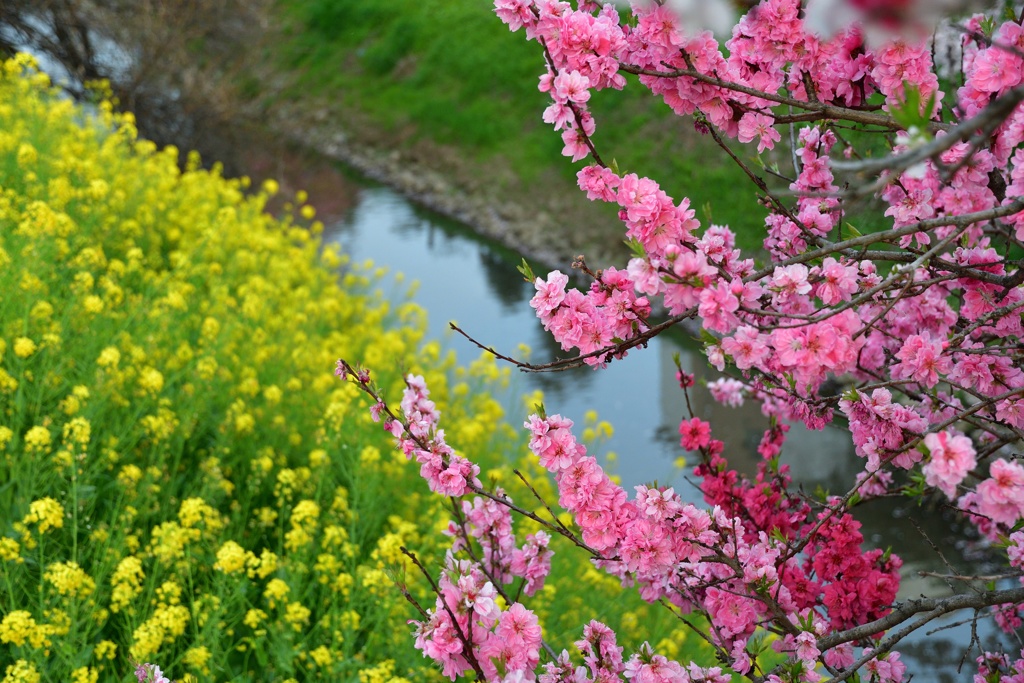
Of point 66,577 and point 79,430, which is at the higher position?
point 79,430

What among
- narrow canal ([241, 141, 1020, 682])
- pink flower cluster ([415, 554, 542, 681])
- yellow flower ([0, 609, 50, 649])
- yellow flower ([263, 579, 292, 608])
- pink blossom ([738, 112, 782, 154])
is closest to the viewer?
pink flower cluster ([415, 554, 542, 681])

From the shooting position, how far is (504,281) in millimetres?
11133

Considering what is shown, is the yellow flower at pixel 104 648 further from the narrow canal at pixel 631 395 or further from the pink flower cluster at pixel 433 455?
the narrow canal at pixel 631 395

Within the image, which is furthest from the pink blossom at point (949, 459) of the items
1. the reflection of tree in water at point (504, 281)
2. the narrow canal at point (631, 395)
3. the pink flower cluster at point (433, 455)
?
the reflection of tree in water at point (504, 281)

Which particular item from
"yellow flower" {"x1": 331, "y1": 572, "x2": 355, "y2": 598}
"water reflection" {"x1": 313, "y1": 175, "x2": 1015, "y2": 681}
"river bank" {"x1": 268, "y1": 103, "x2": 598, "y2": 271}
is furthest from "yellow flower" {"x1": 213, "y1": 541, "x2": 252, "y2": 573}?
"river bank" {"x1": 268, "y1": 103, "x2": 598, "y2": 271}

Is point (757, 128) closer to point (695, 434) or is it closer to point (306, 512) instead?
point (695, 434)

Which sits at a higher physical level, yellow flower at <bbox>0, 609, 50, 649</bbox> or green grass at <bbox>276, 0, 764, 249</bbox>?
green grass at <bbox>276, 0, 764, 249</bbox>

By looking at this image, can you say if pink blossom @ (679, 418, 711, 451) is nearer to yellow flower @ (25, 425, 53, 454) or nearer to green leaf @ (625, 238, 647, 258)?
green leaf @ (625, 238, 647, 258)

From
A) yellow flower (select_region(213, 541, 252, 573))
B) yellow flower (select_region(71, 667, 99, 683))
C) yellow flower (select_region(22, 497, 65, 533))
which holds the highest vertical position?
yellow flower (select_region(213, 541, 252, 573))

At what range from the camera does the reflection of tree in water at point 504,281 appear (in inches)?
408

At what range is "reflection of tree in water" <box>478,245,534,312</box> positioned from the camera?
34.0 ft

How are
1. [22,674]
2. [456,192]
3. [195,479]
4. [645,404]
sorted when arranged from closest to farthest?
[22,674], [195,479], [645,404], [456,192]

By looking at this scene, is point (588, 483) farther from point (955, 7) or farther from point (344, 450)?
point (344, 450)

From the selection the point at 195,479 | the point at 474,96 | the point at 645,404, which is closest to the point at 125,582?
the point at 195,479
